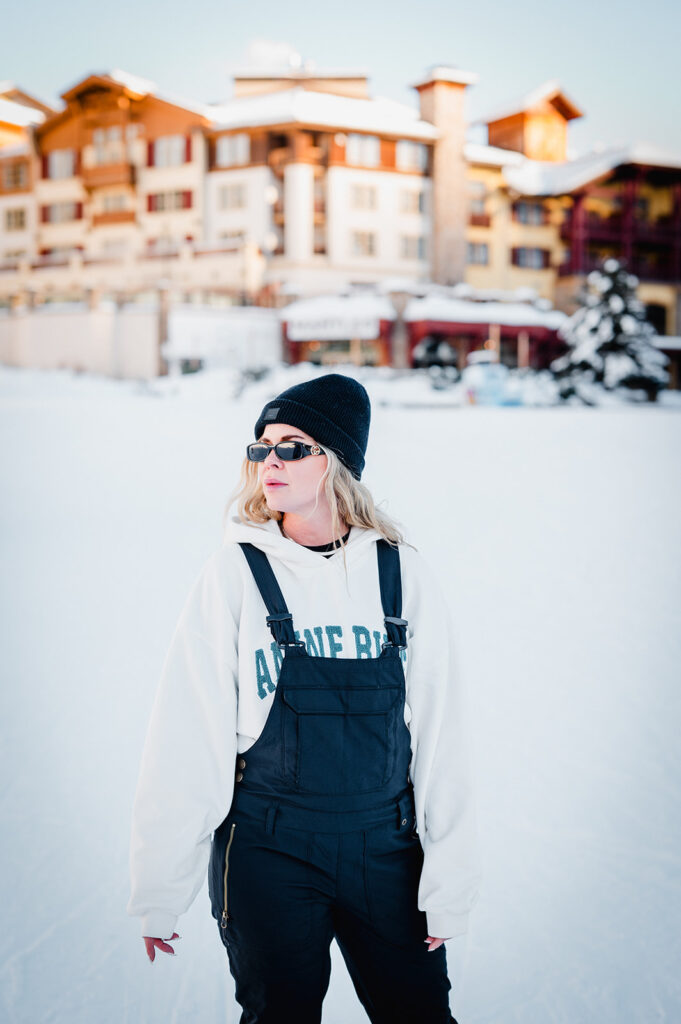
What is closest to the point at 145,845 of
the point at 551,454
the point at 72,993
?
the point at 72,993

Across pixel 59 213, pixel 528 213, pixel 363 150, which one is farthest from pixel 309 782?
pixel 528 213

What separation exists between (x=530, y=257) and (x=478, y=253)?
2.23 meters

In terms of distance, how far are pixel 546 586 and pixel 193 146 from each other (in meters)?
26.2

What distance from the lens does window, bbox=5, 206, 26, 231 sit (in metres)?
30.9

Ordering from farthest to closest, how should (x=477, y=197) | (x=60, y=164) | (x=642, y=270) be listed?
(x=642, y=270)
(x=477, y=197)
(x=60, y=164)

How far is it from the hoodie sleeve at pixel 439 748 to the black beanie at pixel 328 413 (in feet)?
1.05

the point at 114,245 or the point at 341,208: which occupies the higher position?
the point at 341,208

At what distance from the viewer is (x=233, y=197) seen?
1113 inches

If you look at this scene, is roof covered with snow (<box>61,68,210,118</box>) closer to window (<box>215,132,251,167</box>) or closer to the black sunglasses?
window (<box>215,132,251,167</box>)

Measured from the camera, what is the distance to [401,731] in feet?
6.03

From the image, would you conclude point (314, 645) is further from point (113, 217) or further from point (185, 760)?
point (113, 217)

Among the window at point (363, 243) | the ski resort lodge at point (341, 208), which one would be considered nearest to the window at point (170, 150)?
the ski resort lodge at point (341, 208)

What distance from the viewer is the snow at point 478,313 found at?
80.1 feet

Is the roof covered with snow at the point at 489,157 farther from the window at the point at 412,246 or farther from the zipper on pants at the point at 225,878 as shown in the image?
the zipper on pants at the point at 225,878
